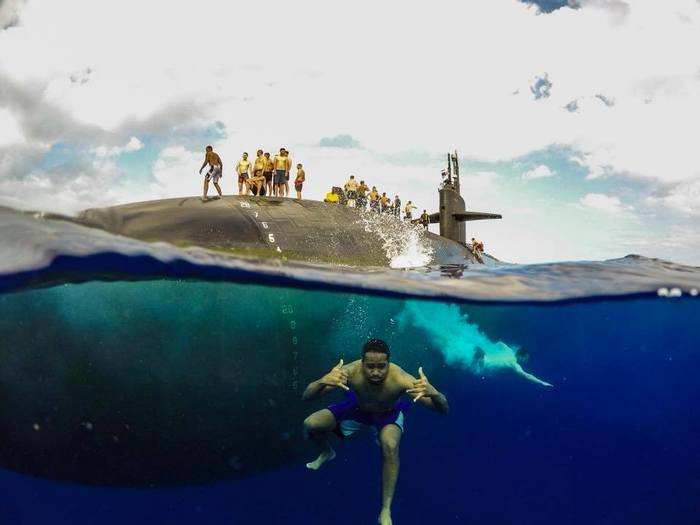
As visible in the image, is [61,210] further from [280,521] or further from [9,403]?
[280,521]

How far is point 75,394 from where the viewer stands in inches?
367

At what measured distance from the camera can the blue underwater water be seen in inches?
427

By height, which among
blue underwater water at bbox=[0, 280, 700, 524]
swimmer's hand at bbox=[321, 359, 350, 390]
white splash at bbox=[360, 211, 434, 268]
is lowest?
blue underwater water at bbox=[0, 280, 700, 524]

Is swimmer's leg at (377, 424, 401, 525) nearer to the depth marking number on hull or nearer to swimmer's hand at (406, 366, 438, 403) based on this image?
swimmer's hand at (406, 366, 438, 403)

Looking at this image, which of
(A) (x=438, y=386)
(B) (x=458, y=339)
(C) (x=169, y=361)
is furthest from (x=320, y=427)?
(A) (x=438, y=386)

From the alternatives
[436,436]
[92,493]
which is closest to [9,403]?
[92,493]

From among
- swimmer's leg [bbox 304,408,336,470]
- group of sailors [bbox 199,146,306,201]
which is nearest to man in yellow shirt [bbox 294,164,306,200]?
group of sailors [bbox 199,146,306,201]

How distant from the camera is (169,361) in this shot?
11.2 m

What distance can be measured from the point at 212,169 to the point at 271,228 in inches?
129

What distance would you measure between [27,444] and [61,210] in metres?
5.32

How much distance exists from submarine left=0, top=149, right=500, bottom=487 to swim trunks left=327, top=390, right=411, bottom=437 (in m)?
3.28

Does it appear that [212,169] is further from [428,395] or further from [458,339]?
[458,339]

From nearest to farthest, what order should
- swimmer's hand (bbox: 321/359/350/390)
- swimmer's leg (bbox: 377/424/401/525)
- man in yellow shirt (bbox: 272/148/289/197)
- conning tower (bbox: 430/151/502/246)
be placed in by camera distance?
swimmer's hand (bbox: 321/359/350/390) < swimmer's leg (bbox: 377/424/401/525) < man in yellow shirt (bbox: 272/148/289/197) < conning tower (bbox: 430/151/502/246)

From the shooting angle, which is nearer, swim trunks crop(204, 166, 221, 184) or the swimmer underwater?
the swimmer underwater
